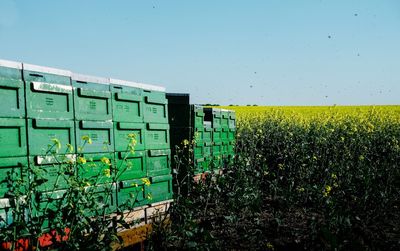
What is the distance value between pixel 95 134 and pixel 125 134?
0.55 meters

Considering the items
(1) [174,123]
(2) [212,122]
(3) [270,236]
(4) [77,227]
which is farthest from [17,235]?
(2) [212,122]

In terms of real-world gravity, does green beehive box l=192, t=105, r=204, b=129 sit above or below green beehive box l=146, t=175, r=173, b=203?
above

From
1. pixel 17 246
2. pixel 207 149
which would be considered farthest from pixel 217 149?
pixel 17 246

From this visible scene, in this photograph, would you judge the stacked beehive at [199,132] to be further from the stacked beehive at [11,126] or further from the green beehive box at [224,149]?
the stacked beehive at [11,126]

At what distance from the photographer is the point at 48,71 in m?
4.33

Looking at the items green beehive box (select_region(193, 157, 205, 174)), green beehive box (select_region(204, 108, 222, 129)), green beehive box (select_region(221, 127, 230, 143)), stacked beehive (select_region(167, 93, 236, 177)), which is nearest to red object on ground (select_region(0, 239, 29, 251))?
stacked beehive (select_region(167, 93, 236, 177))

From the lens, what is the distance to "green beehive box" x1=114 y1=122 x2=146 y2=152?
5.24m

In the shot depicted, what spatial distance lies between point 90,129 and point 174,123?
318 centimetres

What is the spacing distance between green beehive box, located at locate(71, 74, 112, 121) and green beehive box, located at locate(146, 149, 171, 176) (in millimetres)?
1103

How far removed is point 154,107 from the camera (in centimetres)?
609

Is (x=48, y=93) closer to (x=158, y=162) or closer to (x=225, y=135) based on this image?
(x=158, y=162)

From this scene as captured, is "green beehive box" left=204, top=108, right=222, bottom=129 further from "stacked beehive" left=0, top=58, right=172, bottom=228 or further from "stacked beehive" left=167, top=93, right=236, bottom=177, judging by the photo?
"stacked beehive" left=0, top=58, right=172, bottom=228

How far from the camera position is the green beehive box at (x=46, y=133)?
4.16 meters

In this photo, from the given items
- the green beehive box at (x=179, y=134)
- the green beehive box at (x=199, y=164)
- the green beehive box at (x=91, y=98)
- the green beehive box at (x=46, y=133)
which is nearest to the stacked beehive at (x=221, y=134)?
the green beehive box at (x=199, y=164)
